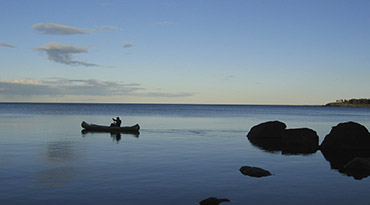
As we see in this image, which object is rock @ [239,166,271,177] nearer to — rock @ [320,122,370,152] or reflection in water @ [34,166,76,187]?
reflection in water @ [34,166,76,187]

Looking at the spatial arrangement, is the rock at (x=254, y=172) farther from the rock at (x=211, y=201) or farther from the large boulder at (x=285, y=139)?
the large boulder at (x=285, y=139)

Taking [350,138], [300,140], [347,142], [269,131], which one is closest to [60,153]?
[300,140]

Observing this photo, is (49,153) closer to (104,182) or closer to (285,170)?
(104,182)

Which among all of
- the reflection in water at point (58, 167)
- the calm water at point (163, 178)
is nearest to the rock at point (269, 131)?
the calm water at point (163, 178)

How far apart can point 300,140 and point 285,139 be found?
1.50m

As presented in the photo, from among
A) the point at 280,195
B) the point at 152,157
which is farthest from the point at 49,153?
the point at 280,195

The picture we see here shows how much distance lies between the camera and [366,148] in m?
33.2

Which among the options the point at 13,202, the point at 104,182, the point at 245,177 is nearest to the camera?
the point at 13,202

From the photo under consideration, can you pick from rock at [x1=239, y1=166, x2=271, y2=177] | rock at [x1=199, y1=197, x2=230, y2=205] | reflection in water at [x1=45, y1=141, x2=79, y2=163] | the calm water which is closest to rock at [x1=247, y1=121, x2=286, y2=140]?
the calm water

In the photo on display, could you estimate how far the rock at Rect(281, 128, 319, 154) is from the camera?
35125 mm

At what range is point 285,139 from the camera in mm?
37938

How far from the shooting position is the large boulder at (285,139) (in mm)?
34472

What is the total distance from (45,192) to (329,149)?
87.1ft

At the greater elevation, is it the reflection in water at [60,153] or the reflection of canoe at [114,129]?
the reflection of canoe at [114,129]
